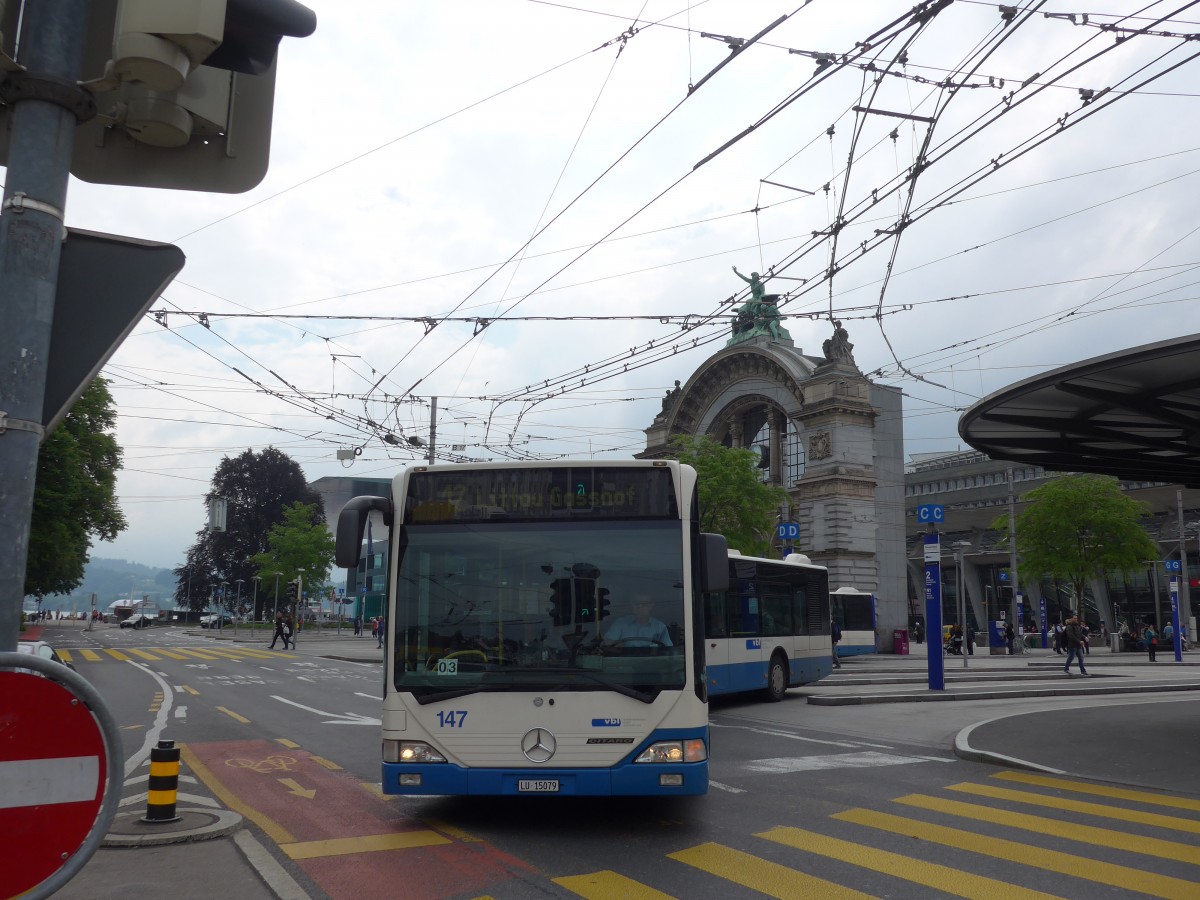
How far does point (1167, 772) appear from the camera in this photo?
10805mm

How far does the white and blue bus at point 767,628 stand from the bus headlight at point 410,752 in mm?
8619

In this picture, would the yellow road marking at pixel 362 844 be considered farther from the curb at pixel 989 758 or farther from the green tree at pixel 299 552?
the green tree at pixel 299 552

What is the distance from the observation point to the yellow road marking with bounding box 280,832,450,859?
7090 millimetres

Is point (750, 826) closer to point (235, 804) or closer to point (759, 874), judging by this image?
point (759, 874)

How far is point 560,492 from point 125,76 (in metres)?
5.77

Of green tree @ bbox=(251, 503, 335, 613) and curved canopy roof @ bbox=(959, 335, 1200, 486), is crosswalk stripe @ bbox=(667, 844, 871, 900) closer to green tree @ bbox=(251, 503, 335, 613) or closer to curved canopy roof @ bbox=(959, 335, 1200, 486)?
curved canopy roof @ bbox=(959, 335, 1200, 486)

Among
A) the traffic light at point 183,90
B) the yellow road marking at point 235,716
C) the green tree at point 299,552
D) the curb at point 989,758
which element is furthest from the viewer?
the green tree at point 299,552

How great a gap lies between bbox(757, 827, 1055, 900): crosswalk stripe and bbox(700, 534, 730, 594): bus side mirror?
191 centimetres

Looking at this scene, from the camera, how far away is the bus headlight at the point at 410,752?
766 cm

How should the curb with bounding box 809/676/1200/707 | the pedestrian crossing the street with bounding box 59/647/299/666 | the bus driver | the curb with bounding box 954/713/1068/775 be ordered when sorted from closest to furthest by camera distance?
the bus driver < the curb with bounding box 954/713/1068/775 < the curb with bounding box 809/676/1200/707 < the pedestrian crossing the street with bounding box 59/647/299/666

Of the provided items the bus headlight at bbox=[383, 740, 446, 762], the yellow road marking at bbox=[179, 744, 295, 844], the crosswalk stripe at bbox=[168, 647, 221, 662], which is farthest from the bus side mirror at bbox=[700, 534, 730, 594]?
the crosswalk stripe at bbox=[168, 647, 221, 662]

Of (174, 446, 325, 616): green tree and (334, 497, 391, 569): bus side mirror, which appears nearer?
(334, 497, 391, 569): bus side mirror

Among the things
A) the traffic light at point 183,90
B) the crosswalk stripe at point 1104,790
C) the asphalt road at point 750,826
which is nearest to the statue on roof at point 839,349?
the asphalt road at point 750,826

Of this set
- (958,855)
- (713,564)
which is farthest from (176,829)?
(958,855)
